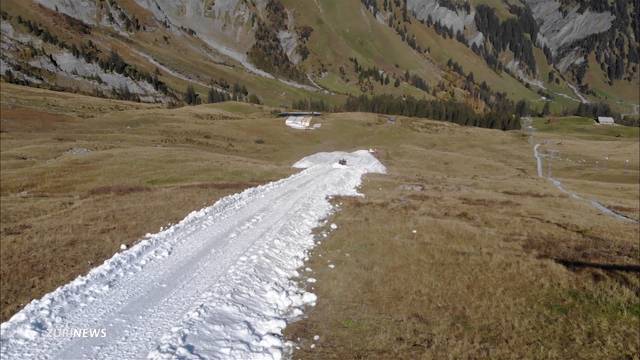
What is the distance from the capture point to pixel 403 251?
67.8 feet

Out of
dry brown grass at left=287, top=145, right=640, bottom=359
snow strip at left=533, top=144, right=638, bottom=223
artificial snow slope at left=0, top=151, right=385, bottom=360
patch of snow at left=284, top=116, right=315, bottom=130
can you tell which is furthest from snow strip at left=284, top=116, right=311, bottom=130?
artificial snow slope at left=0, top=151, right=385, bottom=360

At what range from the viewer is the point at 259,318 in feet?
43.1

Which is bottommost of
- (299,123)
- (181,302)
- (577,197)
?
(577,197)

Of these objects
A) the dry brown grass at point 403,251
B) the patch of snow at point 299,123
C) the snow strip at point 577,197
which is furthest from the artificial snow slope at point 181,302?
the patch of snow at point 299,123

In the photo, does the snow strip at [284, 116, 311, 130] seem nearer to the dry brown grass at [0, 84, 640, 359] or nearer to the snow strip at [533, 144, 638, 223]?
Result: the dry brown grass at [0, 84, 640, 359]

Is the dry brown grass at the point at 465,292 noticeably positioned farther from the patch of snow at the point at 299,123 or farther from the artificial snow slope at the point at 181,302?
the patch of snow at the point at 299,123

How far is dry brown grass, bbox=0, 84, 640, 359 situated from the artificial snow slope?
1.37 meters

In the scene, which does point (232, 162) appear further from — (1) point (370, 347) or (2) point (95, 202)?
(1) point (370, 347)

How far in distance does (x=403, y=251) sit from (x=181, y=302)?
11.2 metres

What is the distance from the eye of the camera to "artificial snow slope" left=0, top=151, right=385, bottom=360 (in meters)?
11.2

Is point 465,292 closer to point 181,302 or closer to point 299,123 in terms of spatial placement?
point 181,302

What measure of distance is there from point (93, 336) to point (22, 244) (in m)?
12.7

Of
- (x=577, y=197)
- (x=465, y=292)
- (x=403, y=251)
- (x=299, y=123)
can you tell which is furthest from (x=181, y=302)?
(x=299, y=123)

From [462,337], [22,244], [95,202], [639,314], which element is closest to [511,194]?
[639,314]
